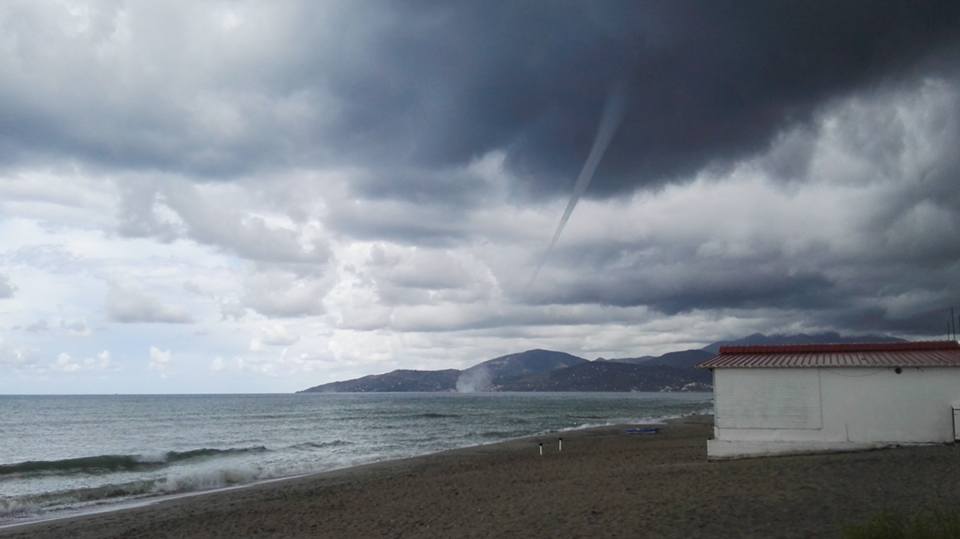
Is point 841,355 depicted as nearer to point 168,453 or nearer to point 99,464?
point 99,464

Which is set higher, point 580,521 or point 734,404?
point 734,404

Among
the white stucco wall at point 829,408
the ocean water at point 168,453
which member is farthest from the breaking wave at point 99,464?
the white stucco wall at point 829,408

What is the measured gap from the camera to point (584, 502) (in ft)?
49.8

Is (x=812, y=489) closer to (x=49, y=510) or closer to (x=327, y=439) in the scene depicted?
(x=49, y=510)

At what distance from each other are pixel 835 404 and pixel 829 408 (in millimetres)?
199

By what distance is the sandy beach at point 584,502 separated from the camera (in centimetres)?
1248

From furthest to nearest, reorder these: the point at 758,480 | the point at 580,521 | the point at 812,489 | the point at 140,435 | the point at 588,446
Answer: the point at 140,435 < the point at 588,446 < the point at 758,480 < the point at 812,489 < the point at 580,521

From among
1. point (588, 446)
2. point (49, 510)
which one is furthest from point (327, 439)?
point (49, 510)

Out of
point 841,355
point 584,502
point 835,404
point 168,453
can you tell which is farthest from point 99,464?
point 841,355

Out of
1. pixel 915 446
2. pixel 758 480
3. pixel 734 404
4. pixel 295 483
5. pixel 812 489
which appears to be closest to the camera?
pixel 812 489

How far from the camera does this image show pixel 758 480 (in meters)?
16.1

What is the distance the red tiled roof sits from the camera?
20.4 metres

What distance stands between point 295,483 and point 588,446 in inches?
638

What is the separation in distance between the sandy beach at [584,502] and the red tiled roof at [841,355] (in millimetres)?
2540
